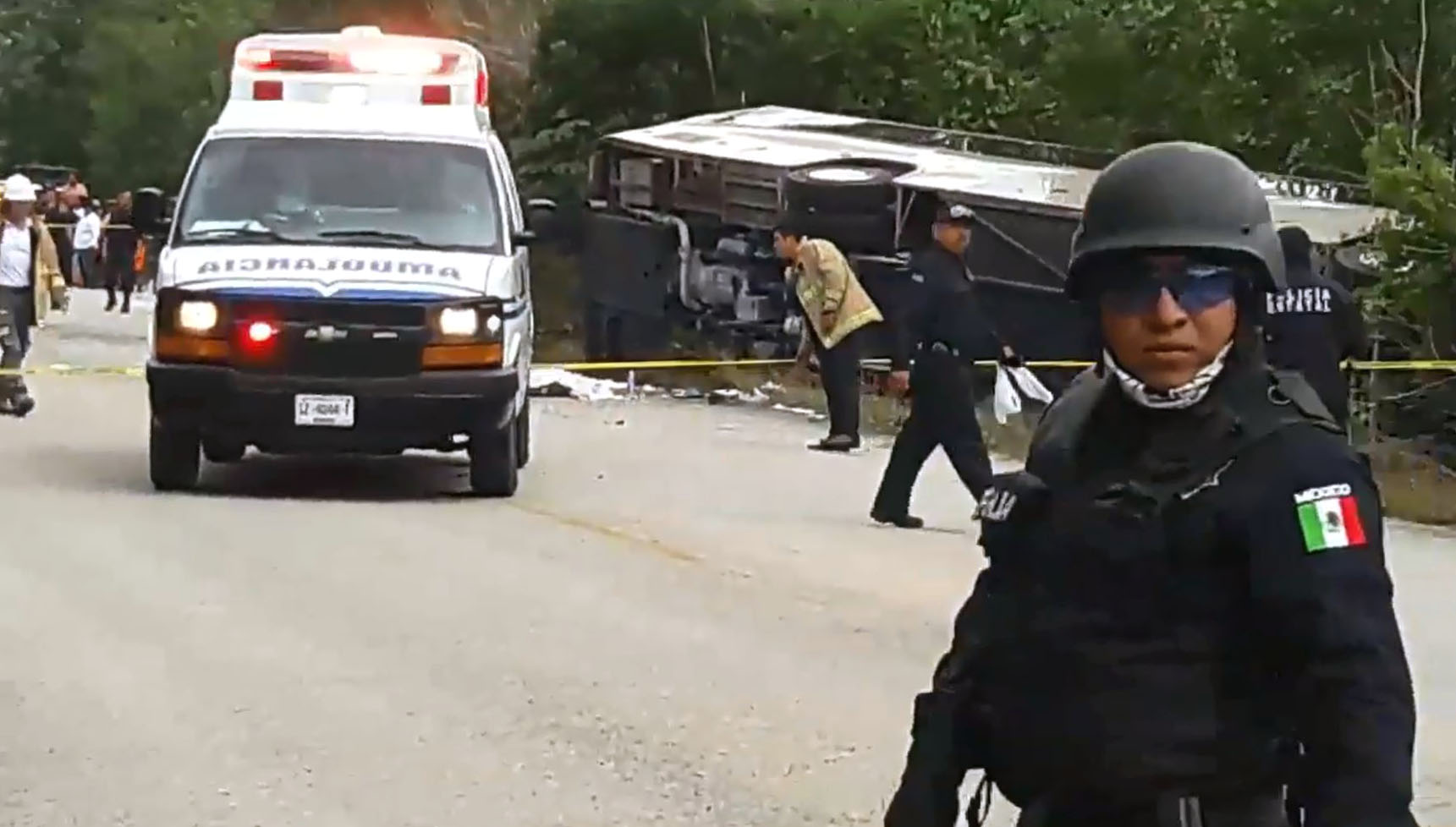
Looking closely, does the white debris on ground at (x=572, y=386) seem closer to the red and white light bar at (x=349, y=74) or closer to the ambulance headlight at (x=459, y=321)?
the red and white light bar at (x=349, y=74)

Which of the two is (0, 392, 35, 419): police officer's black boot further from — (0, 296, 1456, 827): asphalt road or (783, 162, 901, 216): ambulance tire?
(783, 162, 901, 216): ambulance tire

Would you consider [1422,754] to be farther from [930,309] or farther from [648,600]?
[930,309]

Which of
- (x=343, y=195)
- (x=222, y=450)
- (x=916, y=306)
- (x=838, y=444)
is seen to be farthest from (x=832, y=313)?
(x=222, y=450)

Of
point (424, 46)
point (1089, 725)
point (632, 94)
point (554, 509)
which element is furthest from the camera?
point (632, 94)

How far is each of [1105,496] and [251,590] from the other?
28.0 feet

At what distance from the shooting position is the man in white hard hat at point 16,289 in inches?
788

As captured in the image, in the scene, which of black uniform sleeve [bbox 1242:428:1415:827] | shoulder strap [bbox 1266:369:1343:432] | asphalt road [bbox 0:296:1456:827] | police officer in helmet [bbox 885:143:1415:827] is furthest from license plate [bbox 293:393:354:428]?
black uniform sleeve [bbox 1242:428:1415:827]

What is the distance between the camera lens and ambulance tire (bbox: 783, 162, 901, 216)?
2488 cm

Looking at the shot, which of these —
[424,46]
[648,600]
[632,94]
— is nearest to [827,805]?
[648,600]

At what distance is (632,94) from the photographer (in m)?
36.9

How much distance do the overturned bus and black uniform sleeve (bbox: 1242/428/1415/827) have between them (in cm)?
1723

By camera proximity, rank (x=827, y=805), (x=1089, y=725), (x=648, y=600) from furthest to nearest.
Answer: (x=648, y=600) → (x=827, y=805) → (x=1089, y=725)

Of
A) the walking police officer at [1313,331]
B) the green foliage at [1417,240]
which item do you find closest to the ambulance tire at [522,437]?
the green foliage at [1417,240]

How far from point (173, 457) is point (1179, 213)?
12215 millimetres
